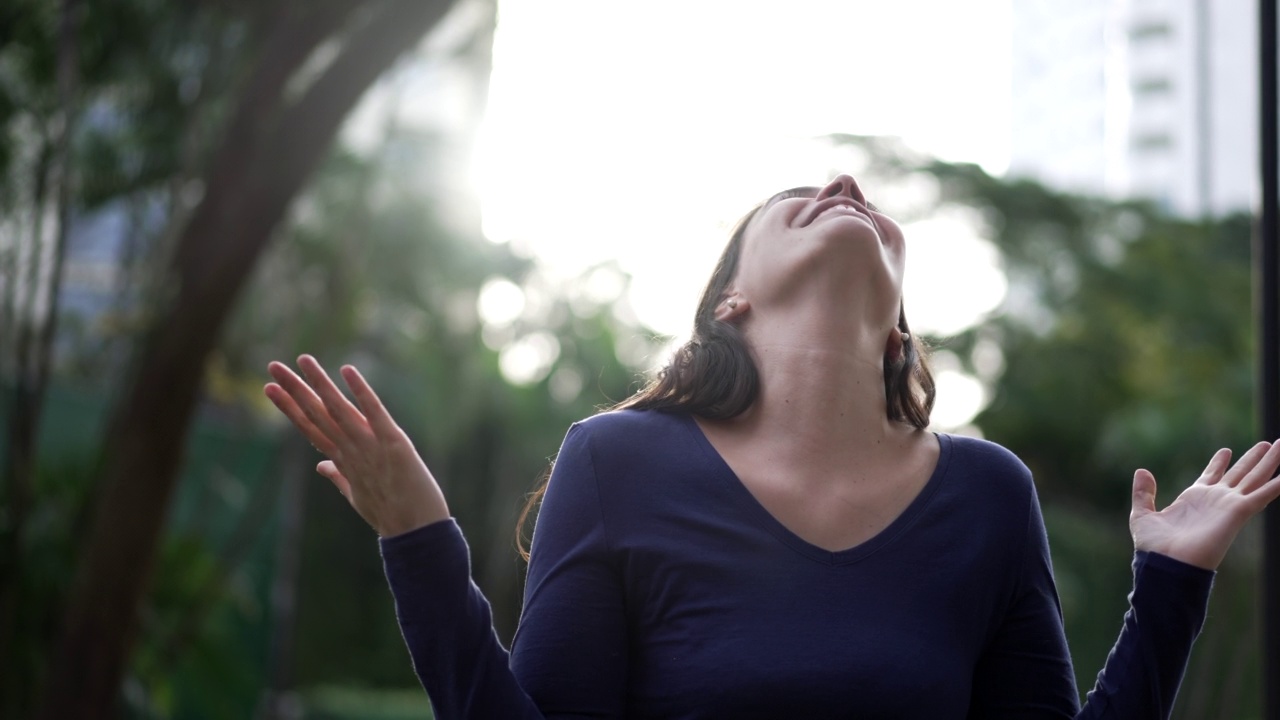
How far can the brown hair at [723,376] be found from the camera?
182cm

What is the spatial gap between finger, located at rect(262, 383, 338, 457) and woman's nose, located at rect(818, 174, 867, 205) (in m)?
0.82

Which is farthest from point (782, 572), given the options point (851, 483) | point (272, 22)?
point (272, 22)

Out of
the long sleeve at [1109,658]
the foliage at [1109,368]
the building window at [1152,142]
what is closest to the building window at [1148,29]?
the building window at [1152,142]

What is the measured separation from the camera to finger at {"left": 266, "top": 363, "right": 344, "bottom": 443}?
1.48m

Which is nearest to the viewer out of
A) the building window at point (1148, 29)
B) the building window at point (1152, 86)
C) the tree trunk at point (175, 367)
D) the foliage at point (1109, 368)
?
the tree trunk at point (175, 367)

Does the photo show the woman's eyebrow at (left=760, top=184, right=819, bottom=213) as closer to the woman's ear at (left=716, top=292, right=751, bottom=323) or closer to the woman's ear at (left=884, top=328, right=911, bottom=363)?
the woman's ear at (left=716, top=292, right=751, bottom=323)

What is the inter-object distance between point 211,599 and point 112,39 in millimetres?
3335

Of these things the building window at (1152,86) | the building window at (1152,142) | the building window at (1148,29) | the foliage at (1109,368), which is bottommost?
the foliage at (1109,368)

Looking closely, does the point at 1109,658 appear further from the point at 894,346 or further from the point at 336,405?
the point at 336,405

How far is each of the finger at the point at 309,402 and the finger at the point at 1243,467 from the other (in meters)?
1.15

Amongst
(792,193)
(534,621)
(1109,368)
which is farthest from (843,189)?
(1109,368)

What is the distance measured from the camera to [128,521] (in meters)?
5.80

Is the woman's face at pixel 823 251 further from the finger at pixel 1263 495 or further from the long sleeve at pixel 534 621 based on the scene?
the finger at pixel 1263 495

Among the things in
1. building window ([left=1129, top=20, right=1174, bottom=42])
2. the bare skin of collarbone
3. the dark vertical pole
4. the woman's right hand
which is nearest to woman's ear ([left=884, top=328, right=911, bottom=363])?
the bare skin of collarbone
